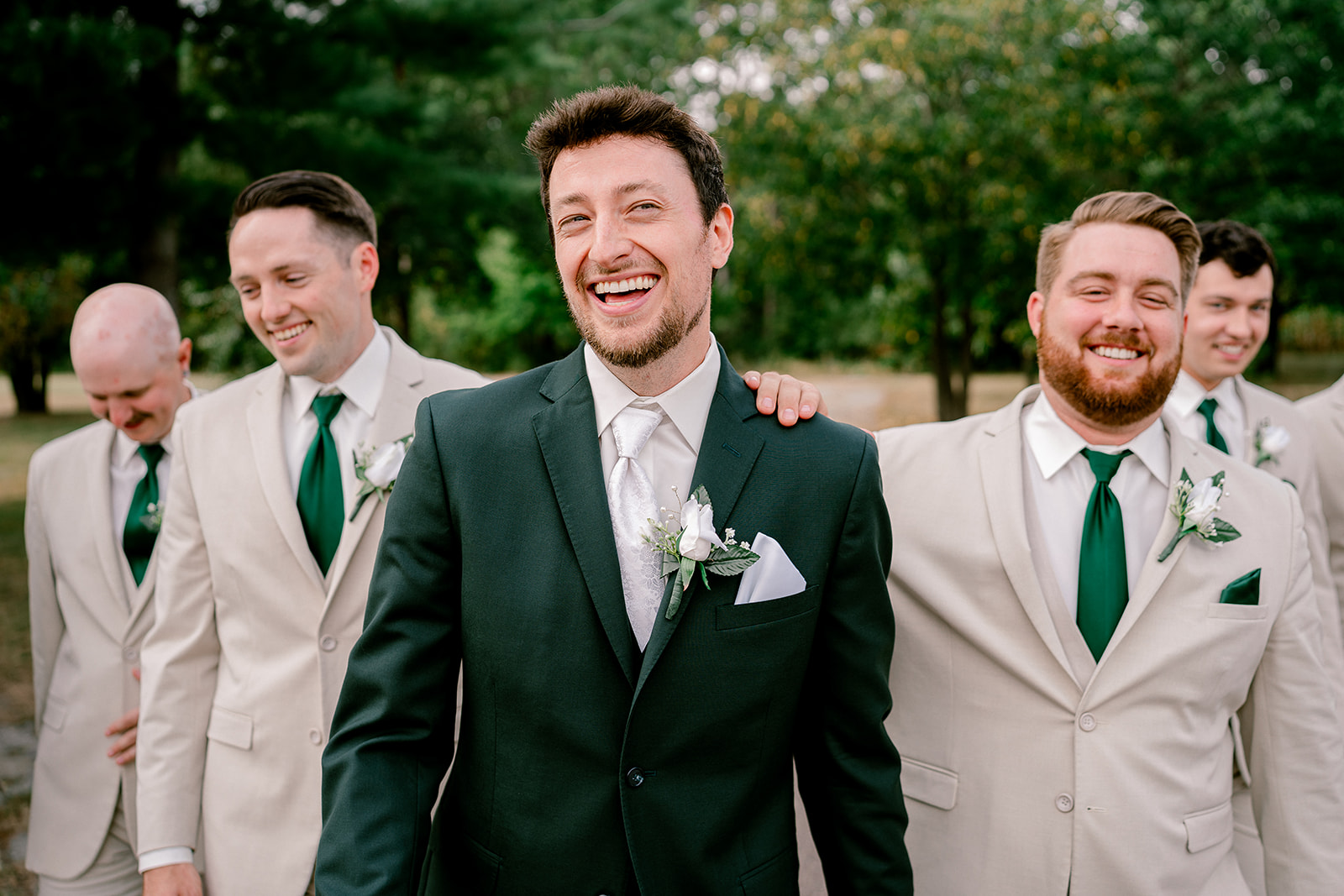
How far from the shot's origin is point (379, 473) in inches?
107

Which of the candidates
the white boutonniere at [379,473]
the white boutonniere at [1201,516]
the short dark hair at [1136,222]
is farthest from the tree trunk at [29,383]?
the white boutonniere at [1201,516]

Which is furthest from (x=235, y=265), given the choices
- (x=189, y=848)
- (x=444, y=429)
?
(x=189, y=848)

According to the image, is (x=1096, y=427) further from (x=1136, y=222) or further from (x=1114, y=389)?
(x=1136, y=222)

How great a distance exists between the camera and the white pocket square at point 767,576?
6.50 feet

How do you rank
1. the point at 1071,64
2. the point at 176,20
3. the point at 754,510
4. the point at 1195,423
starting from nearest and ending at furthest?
the point at 754,510, the point at 1195,423, the point at 176,20, the point at 1071,64

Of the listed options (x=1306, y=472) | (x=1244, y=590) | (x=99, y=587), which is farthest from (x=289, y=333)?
(x=1306, y=472)

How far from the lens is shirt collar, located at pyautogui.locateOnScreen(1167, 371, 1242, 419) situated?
4121mm

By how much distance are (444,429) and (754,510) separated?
2.29 feet

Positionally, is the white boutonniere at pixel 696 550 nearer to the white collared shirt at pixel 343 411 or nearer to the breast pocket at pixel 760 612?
the breast pocket at pixel 760 612

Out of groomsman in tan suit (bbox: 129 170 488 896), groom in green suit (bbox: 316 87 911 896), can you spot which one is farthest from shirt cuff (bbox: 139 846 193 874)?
groom in green suit (bbox: 316 87 911 896)

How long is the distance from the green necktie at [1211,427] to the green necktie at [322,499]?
346 centimetres

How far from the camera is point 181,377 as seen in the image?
3.59 m

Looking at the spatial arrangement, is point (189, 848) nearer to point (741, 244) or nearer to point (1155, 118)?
point (741, 244)

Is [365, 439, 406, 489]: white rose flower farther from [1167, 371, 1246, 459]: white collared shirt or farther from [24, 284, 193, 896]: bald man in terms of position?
[1167, 371, 1246, 459]: white collared shirt
